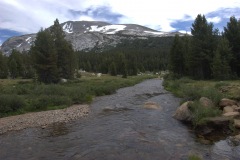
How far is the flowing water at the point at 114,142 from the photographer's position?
15773 millimetres

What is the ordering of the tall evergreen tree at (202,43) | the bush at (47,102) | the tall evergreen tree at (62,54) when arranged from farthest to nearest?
the tall evergreen tree at (62,54), the tall evergreen tree at (202,43), the bush at (47,102)

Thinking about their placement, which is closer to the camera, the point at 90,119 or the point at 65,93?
the point at 90,119

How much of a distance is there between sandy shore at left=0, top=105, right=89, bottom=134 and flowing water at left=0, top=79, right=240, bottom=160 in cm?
151

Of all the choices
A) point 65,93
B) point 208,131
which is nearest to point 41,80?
point 65,93

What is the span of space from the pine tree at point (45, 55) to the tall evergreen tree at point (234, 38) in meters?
40.8

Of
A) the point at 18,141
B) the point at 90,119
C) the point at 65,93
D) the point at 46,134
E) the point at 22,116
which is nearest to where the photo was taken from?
the point at 18,141

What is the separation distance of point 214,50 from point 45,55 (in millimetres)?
39709

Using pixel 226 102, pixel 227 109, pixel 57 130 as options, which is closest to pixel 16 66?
pixel 57 130

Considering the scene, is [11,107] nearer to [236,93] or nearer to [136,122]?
[136,122]

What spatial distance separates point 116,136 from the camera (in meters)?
19.9

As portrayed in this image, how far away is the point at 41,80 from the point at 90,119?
39.1 meters

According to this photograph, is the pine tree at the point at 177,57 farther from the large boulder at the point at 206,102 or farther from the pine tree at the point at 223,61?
the large boulder at the point at 206,102

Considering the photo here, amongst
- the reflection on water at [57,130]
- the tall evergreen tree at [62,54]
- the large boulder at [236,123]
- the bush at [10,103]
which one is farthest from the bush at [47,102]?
the tall evergreen tree at [62,54]

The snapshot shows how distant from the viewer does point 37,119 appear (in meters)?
27.1
